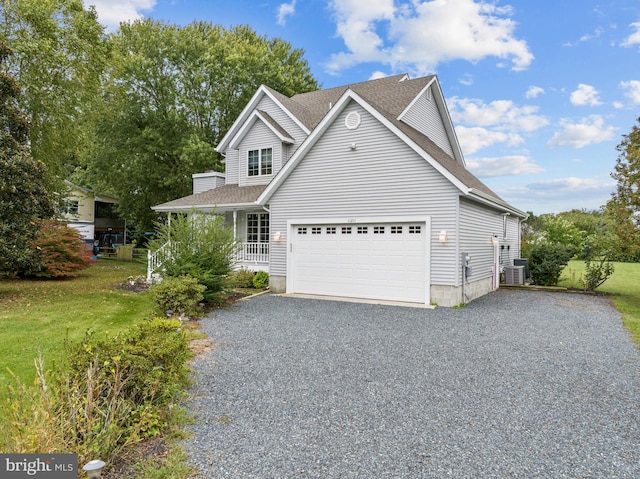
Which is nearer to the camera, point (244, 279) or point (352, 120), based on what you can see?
Result: point (352, 120)

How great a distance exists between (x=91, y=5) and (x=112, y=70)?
17.9 feet

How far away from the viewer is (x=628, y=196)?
12078 mm

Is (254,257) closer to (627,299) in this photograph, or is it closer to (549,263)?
(549,263)

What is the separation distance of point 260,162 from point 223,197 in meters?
2.47

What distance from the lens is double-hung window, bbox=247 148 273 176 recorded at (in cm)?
1748

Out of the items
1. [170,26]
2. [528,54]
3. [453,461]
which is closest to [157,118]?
[170,26]

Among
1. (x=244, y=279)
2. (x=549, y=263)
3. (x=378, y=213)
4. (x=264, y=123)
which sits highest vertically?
(x=264, y=123)

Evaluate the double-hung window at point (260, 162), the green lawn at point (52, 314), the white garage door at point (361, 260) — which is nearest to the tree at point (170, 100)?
the double-hung window at point (260, 162)

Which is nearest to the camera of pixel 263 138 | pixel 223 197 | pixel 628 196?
pixel 628 196

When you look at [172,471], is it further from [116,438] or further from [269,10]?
[269,10]

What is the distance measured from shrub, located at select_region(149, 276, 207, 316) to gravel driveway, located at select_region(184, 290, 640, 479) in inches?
48.2

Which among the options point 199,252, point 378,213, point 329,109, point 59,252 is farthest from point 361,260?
point 59,252

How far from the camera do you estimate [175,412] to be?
4219 millimetres

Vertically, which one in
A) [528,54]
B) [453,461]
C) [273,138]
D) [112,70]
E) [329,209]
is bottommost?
[453,461]
